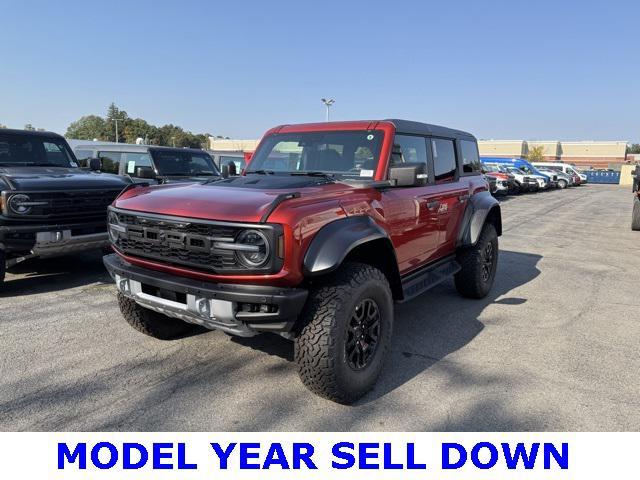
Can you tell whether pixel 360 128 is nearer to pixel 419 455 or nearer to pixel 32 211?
pixel 419 455

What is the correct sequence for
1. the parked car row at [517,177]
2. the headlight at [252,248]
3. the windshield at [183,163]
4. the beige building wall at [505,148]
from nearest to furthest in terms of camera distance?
the headlight at [252,248], the windshield at [183,163], the parked car row at [517,177], the beige building wall at [505,148]

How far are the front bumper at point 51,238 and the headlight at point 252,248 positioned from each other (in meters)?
3.39

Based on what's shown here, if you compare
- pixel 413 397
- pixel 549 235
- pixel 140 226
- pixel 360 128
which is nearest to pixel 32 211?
pixel 140 226

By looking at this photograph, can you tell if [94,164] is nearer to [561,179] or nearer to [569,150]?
[561,179]

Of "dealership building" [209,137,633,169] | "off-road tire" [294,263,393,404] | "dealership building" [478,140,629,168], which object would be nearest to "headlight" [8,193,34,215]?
"off-road tire" [294,263,393,404]

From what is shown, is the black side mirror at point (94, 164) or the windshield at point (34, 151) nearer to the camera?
the windshield at point (34, 151)

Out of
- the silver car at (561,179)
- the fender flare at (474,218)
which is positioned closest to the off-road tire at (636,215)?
the fender flare at (474,218)

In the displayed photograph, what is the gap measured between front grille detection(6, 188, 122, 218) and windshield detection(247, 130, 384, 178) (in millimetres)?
2297

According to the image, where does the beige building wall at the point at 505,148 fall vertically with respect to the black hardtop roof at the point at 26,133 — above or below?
above

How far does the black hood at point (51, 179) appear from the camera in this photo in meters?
5.32

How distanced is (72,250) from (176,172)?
368 centimetres

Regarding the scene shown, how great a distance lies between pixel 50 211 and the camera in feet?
17.5

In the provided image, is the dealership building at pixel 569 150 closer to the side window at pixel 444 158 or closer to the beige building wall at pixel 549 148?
the beige building wall at pixel 549 148

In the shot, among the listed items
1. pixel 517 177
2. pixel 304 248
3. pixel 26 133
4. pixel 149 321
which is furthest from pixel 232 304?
pixel 517 177
